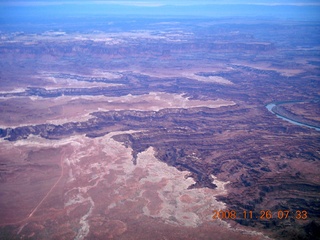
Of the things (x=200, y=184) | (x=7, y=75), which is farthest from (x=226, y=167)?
(x=7, y=75)

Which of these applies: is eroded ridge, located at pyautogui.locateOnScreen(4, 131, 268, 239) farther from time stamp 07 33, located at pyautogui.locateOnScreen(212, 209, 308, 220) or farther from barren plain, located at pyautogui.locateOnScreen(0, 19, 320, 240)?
time stamp 07 33, located at pyautogui.locateOnScreen(212, 209, 308, 220)

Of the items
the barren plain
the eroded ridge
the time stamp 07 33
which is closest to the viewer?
the eroded ridge

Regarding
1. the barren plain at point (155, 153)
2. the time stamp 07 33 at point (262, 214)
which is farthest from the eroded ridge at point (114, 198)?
the time stamp 07 33 at point (262, 214)

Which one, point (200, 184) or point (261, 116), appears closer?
point (200, 184)

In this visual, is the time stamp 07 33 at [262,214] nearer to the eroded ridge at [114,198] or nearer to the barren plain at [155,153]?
the barren plain at [155,153]

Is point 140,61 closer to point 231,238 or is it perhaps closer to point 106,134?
point 106,134

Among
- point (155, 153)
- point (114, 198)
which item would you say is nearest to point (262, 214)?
point (114, 198)

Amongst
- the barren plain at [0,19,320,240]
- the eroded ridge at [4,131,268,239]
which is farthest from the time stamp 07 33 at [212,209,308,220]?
the eroded ridge at [4,131,268,239]
